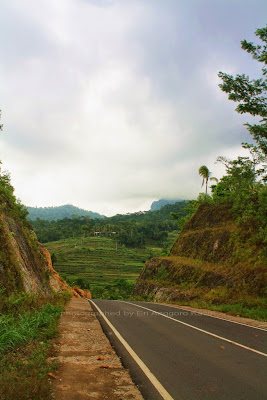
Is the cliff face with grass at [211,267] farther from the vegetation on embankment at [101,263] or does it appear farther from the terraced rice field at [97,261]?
the terraced rice field at [97,261]

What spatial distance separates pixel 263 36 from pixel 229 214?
1929cm

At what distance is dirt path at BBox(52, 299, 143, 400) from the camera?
462cm

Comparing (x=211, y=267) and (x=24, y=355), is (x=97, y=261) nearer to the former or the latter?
(x=211, y=267)

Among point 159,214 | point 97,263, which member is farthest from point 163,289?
point 159,214

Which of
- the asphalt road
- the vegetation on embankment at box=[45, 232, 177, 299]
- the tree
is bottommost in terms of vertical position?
the vegetation on embankment at box=[45, 232, 177, 299]

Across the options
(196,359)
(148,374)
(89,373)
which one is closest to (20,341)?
(89,373)

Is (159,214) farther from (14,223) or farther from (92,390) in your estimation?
(92,390)

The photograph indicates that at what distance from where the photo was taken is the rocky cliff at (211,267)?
60.5 feet

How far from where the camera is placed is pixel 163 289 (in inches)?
1152

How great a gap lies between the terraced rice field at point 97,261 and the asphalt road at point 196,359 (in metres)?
55.5

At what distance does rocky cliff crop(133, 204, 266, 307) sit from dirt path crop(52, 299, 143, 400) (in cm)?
1130

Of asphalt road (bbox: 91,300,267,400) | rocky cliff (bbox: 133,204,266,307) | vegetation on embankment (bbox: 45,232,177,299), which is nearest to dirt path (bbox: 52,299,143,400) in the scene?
asphalt road (bbox: 91,300,267,400)

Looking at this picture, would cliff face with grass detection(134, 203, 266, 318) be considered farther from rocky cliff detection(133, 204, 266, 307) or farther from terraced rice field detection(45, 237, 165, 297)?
terraced rice field detection(45, 237, 165, 297)

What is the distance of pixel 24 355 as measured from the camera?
6.04 metres
